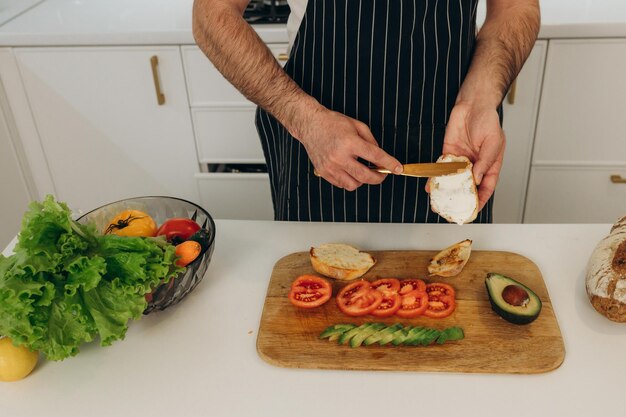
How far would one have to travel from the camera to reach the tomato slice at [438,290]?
101cm

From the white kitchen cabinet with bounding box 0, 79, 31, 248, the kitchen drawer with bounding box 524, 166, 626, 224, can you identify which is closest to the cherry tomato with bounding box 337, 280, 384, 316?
the kitchen drawer with bounding box 524, 166, 626, 224

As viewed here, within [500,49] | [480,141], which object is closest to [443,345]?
[480,141]

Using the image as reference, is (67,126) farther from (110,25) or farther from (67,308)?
(67,308)

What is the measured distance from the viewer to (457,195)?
42.2 inches

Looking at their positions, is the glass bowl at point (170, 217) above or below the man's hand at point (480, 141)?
below

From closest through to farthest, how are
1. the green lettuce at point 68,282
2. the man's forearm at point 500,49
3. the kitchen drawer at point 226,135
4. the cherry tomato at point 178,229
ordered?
1. the green lettuce at point 68,282
2. the cherry tomato at point 178,229
3. the man's forearm at point 500,49
4. the kitchen drawer at point 226,135

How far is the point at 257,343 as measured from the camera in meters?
0.95

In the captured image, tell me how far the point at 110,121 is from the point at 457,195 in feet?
4.80

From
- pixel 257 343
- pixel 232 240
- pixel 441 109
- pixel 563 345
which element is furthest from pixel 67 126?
pixel 563 345

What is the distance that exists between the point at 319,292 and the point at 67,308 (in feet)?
Answer: 1.27

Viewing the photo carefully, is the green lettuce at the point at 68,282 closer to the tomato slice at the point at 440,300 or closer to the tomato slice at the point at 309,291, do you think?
the tomato slice at the point at 309,291

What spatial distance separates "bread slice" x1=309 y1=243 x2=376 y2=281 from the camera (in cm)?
106

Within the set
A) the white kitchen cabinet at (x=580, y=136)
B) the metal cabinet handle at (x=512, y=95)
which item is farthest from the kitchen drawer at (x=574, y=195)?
the metal cabinet handle at (x=512, y=95)

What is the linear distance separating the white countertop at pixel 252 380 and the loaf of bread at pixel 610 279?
40 mm
